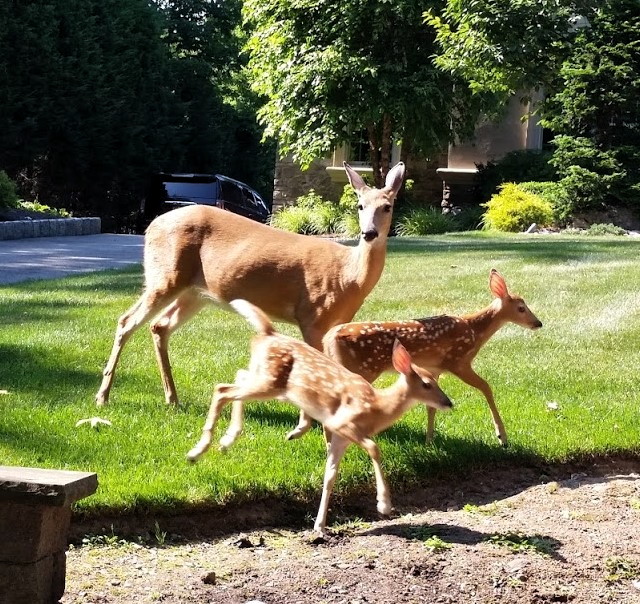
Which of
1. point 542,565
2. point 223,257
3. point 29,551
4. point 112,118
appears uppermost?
point 112,118

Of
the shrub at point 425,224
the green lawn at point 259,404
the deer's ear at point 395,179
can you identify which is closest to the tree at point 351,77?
the shrub at point 425,224

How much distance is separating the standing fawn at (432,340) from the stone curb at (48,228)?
15.7 m

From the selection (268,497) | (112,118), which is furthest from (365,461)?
(112,118)

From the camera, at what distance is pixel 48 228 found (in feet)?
71.6

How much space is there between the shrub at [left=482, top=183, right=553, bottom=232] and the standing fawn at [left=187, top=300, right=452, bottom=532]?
16820mm

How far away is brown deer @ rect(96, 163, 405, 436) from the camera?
5.66 m

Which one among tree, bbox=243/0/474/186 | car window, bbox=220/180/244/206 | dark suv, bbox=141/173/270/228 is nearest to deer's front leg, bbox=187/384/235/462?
tree, bbox=243/0/474/186

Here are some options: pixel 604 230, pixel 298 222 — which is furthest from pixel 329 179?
pixel 604 230

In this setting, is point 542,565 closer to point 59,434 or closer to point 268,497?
point 268,497

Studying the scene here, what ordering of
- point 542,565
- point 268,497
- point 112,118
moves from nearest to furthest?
point 542,565 < point 268,497 < point 112,118

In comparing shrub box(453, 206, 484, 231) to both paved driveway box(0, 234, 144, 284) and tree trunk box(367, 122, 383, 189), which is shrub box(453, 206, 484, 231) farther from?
paved driveway box(0, 234, 144, 284)

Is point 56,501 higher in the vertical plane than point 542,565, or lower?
higher

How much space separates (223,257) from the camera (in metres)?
6.05

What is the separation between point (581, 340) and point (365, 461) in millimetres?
3815
